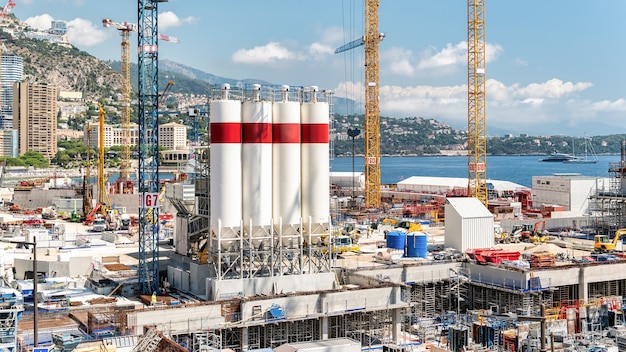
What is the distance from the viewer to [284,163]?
41188mm

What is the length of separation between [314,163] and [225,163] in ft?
16.6

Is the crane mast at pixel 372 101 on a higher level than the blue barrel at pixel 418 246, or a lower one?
higher

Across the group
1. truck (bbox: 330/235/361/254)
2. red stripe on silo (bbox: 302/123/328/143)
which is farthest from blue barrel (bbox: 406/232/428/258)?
red stripe on silo (bbox: 302/123/328/143)

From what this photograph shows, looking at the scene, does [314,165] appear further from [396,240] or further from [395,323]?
[396,240]

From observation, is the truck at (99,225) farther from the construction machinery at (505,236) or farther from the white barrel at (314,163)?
the white barrel at (314,163)

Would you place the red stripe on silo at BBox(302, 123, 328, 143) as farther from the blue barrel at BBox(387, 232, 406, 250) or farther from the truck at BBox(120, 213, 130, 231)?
the truck at BBox(120, 213, 130, 231)

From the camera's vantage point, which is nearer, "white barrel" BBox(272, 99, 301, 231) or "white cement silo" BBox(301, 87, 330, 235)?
"white barrel" BBox(272, 99, 301, 231)

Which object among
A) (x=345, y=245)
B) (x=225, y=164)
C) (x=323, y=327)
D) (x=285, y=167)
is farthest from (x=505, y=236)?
(x=225, y=164)

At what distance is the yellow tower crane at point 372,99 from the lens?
10606 cm

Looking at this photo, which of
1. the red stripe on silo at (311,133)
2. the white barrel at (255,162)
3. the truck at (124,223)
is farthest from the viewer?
the truck at (124,223)

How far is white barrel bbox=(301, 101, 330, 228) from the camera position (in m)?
41.8

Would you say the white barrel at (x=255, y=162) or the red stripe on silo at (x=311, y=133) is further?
the red stripe on silo at (x=311, y=133)

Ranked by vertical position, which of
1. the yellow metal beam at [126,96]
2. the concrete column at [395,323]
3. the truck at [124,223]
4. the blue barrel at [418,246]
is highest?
the yellow metal beam at [126,96]

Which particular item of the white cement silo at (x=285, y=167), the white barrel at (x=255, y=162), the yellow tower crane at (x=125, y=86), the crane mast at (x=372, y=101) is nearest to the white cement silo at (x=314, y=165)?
the white cement silo at (x=285, y=167)
